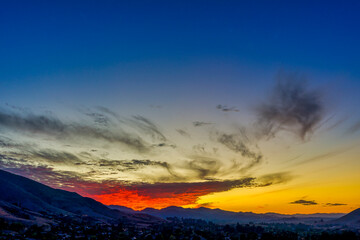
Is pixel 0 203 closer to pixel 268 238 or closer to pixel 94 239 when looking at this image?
pixel 94 239

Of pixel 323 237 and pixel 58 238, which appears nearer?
pixel 58 238

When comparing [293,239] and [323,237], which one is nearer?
[323,237]

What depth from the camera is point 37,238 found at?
106m

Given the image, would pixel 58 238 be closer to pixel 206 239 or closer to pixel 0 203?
pixel 0 203

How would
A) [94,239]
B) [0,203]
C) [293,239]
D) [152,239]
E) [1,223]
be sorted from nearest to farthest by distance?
[1,223], [94,239], [152,239], [0,203], [293,239]

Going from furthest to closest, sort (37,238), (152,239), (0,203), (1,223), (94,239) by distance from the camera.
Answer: (0,203) → (152,239) → (94,239) → (1,223) → (37,238)

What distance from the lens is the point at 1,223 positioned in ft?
377

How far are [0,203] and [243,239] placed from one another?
547 feet

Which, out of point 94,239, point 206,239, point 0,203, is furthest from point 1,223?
point 206,239

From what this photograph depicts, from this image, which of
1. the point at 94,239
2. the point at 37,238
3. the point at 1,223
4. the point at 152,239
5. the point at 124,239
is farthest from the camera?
the point at 152,239

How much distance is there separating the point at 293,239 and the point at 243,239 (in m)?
41.7

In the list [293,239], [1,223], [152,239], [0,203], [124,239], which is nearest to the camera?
[1,223]

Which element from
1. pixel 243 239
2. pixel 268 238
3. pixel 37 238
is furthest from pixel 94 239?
pixel 268 238

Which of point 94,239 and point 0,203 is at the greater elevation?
point 0,203
